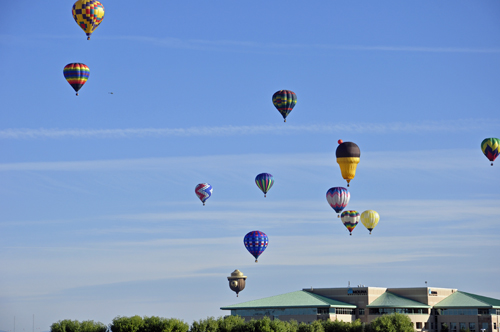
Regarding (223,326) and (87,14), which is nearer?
(87,14)

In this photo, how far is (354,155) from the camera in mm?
121562

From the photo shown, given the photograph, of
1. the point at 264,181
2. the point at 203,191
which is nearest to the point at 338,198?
the point at 264,181

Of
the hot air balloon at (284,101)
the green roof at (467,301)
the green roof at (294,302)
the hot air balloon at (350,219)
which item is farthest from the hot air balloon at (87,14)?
the green roof at (467,301)

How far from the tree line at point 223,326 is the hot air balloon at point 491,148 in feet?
111

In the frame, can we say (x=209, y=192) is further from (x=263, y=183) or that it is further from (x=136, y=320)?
(x=136, y=320)

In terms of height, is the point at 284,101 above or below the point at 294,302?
above

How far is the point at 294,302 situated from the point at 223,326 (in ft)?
129

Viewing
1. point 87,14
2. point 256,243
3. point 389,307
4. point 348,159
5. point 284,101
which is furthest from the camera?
point 389,307

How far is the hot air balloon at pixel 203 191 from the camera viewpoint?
157375mm

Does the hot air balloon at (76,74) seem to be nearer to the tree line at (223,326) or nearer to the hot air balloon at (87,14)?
the hot air balloon at (87,14)

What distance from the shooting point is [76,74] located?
117 meters

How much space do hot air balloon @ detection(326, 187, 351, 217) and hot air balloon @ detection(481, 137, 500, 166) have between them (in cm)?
2494

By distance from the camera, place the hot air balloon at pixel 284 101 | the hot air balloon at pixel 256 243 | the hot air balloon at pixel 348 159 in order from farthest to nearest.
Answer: the hot air balloon at pixel 256 243 → the hot air balloon at pixel 284 101 → the hot air balloon at pixel 348 159

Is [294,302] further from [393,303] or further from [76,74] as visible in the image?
[76,74]
